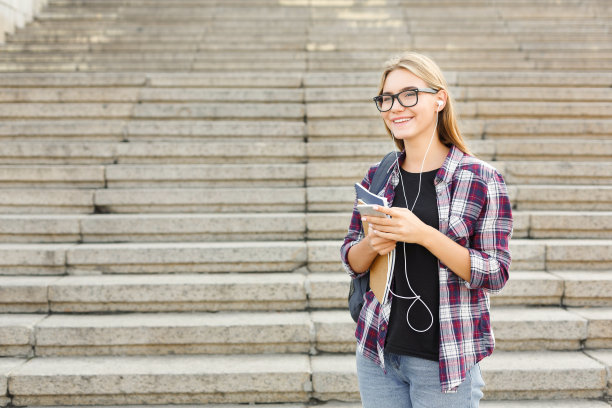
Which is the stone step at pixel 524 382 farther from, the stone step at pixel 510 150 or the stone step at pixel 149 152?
the stone step at pixel 149 152

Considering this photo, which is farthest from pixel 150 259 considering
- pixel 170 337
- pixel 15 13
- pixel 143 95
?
pixel 15 13

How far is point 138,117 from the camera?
5043mm

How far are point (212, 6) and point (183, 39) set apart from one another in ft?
4.55

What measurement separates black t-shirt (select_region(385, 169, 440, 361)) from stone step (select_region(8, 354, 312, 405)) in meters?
1.64

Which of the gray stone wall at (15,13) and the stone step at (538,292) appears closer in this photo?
the stone step at (538,292)

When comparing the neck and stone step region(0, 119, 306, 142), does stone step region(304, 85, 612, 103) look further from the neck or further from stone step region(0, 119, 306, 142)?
the neck

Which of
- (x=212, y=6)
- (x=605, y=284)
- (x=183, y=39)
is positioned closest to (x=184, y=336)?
(x=605, y=284)

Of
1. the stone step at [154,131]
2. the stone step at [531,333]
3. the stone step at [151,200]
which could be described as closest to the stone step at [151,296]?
the stone step at [531,333]

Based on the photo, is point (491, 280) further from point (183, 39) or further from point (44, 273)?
point (183, 39)

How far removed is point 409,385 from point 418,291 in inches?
13.1

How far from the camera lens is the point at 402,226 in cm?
140

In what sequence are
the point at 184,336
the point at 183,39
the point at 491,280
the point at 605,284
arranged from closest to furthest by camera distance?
1. the point at 491,280
2. the point at 184,336
3. the point at 605,284
4. the point at 183,39

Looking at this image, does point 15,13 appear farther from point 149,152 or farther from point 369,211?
point 369,211

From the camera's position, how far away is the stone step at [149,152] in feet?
14.9
